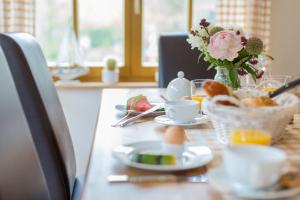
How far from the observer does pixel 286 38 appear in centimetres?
347

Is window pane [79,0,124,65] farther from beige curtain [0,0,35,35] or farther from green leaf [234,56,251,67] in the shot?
Answer: green leaf [234,56,251,67]

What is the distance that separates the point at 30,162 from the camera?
1.59m

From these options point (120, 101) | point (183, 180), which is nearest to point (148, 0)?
point (120, 101)

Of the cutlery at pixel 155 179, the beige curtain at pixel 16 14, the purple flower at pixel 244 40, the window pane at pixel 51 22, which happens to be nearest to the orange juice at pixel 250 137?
the cutlery at pixel 155 179

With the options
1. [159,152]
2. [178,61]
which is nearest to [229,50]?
[159,152]

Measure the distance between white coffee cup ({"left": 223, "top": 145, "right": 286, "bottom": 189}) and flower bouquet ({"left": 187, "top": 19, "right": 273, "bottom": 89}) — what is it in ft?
2.40

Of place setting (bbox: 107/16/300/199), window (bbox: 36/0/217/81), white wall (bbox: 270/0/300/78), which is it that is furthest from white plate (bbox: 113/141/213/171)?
white wall (bbox: 270/0/300/78)

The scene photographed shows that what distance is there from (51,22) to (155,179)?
2.53m

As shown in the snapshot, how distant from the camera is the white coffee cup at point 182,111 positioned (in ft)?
5.33

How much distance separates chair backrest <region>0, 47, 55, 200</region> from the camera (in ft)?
5.13

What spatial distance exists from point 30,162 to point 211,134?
59 centimetres

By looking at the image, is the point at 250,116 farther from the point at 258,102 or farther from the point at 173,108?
the point at 173,108

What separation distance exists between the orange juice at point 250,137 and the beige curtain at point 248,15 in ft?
7.22

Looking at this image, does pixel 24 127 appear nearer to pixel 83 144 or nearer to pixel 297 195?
pixel 297 195
